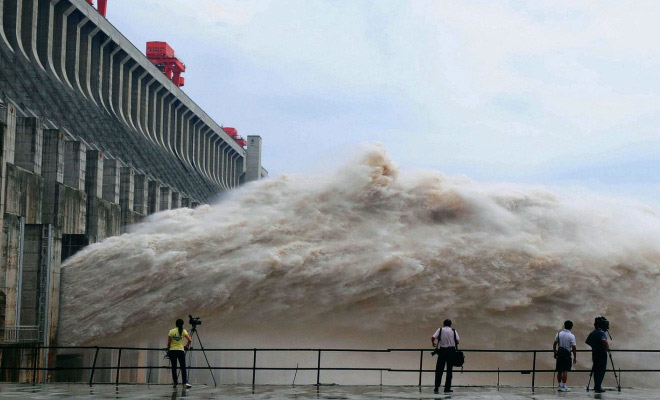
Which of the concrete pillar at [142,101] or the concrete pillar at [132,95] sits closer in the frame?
the concrete pillar at [132,95]

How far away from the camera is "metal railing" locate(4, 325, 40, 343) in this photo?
37.8 metres

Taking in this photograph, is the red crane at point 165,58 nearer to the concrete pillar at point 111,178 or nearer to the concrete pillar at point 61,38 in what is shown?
the concrete pillar at point 61,38

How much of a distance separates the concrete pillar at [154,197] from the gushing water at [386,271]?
24.0 metres

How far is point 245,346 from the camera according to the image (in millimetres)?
40500

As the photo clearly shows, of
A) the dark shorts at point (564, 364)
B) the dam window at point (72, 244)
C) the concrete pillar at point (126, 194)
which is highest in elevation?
the concrete pillar at point (126, 194)

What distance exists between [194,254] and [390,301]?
30.0ft

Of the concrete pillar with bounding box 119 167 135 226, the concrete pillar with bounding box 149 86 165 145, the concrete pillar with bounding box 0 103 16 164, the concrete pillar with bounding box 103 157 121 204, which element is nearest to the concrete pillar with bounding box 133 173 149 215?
the concrete pillar with bounding box 119 167 135 226

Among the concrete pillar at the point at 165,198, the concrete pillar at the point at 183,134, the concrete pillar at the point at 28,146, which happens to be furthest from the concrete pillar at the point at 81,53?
the concrete pillar at the point at 28,146

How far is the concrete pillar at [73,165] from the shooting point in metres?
52.3

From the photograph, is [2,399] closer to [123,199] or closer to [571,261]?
[571,261]

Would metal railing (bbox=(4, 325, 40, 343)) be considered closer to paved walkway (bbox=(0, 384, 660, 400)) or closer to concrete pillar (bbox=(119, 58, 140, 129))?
paved walkway (bbox=(0, 384, 660, 400))

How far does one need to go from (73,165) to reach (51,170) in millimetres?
4050

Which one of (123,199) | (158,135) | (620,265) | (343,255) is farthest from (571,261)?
(158,135)

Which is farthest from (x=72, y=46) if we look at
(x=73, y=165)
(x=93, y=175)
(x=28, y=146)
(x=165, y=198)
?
(x=28, y=146)
